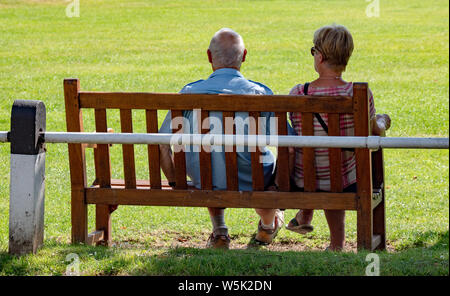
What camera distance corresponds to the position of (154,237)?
19.7 ft

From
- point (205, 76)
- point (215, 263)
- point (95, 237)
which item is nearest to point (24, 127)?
point (95, 237)

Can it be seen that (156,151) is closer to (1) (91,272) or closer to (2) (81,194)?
(2) (81,194)

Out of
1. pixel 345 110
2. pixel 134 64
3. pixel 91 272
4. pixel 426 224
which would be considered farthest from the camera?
pixel 134 64

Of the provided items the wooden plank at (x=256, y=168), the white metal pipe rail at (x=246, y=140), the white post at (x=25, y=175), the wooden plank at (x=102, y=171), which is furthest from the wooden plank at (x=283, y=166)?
the white post at (x=25, y=175)

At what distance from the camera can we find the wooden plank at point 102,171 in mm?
4754

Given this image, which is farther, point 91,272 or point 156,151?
point 156,151

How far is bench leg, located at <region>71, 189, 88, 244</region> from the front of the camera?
4.82 m

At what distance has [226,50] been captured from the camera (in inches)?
195

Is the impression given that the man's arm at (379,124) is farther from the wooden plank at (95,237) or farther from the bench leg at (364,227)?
the wooden plank at (95,237)

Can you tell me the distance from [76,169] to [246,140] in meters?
1.19

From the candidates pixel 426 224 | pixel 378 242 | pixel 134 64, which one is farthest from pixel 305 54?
pixel 378 242

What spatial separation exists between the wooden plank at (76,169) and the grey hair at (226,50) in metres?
0.88
